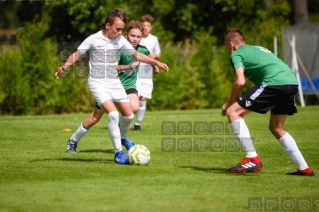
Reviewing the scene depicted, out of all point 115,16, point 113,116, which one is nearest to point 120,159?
point 113,116

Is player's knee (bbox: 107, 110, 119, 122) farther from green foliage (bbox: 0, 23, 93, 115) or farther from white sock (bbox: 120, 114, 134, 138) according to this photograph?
green foliage (bbox: 0, 23, 93, 115)

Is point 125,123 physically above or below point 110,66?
below

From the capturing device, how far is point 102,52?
1055cm

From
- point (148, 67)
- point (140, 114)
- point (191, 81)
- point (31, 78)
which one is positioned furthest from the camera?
point (191, 81)

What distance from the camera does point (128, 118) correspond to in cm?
1083

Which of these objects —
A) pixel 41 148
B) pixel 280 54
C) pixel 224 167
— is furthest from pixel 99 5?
pixel 224 167

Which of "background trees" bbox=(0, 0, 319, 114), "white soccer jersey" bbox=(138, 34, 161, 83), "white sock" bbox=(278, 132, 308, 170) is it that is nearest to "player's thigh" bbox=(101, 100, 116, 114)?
"white sock" bbox=(278, 132, 308, 170)

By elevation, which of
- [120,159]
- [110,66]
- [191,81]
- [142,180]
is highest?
[110,66]

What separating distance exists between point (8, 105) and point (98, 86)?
1319 centimetres

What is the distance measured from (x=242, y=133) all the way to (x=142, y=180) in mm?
1434

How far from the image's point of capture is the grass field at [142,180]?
7.56m

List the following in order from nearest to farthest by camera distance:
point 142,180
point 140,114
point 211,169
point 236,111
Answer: point 142,180, point 236,111, point 211,169, point 140,114

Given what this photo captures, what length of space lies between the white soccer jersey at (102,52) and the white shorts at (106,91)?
0.07 meters

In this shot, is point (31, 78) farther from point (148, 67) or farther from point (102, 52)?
point (102, 52)
